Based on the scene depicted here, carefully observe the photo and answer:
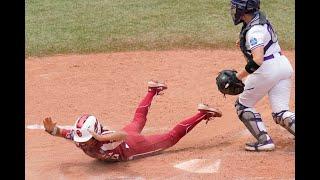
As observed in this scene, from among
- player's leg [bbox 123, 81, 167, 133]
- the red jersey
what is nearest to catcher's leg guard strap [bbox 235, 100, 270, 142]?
player's leg [bbox 123, 81, 167, 133]

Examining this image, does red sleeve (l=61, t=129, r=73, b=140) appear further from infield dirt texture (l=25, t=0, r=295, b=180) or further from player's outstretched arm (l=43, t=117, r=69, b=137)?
infield dirt texture (l=25, t=0, r=295, b=180)

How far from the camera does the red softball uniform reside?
621cm

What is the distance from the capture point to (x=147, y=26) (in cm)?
1277

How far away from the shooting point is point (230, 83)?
249 inches

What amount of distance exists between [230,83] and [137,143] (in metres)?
1.15

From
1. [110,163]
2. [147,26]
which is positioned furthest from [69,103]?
[147,26]

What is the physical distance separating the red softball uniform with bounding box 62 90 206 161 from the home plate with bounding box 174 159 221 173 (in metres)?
0.48

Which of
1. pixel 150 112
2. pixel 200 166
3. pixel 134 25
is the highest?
pixel 134 25

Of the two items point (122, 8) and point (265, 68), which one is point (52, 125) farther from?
point (122, 8)

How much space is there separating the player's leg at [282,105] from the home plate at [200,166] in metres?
0.76

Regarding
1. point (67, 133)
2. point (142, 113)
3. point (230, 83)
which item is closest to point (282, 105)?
point (230, 83)

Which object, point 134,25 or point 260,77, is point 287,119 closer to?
point 260,77
